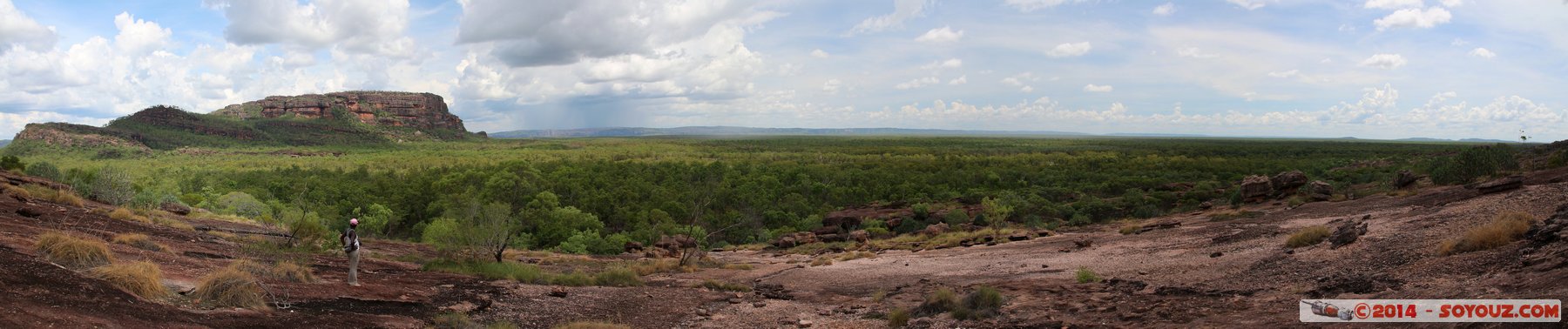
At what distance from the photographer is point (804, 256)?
28531 millimetres

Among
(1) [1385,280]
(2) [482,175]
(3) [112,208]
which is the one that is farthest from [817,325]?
(2) [482,175]

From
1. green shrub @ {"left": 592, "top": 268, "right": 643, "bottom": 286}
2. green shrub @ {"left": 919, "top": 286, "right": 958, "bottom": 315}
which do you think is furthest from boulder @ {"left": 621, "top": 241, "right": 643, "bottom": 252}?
green shrub @ {"left": 919, "top": 286, "right": 958, "bottom": 315}

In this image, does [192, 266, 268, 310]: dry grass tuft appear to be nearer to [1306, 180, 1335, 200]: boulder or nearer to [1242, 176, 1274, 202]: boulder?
[1306, 180, 1335, 200]: boulder

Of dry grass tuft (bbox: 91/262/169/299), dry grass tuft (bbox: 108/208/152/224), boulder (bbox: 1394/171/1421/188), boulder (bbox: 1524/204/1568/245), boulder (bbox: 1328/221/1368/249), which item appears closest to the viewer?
dry grass tuft (bbox: 91/262/169/299)

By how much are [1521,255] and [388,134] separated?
184 metres

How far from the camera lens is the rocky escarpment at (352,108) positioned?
16900 cm

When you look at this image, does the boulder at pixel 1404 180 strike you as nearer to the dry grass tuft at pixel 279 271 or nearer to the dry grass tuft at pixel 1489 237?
the dry grass tuft at pixel 1489 237

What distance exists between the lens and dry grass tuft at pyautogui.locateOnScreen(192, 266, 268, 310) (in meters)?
9.90

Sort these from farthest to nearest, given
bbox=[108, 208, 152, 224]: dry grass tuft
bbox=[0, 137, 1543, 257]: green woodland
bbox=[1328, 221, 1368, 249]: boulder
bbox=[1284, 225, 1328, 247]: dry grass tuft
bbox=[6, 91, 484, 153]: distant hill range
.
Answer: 1. bbox=[6, 91, 484, 153]: distant hill range
2. bbox=[0, 137, 1543, 257]: green woodland
3. bbox=[108, 208, 152, 224]: dry grass tuft
4. bbox=[1284, 225, 1328, 247]: dry grass tuft
5. bbox=[1328, 221, 1368, 249]: boulder

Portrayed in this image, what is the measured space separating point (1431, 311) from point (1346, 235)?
724 centimetres

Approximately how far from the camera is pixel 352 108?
180750 mm

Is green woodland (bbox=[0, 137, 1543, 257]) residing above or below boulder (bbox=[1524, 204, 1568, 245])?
below

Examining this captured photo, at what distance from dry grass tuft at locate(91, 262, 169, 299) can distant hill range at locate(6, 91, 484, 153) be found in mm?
111396

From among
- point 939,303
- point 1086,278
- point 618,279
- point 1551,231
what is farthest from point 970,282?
point 1551,231
